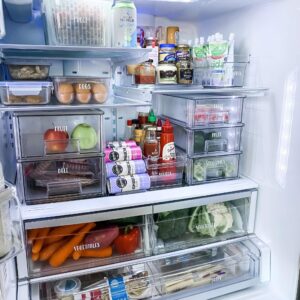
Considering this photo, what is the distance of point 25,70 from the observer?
3.35 feet

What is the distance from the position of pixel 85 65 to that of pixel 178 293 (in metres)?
1.06

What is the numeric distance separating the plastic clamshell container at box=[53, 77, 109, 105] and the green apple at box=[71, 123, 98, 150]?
0.39ft

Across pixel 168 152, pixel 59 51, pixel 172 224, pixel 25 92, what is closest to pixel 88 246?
pixel 172 224

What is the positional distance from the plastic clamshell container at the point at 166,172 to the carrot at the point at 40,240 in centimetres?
44

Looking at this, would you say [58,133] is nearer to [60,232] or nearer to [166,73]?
[60,232]

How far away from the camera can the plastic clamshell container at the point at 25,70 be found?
1.02 meters

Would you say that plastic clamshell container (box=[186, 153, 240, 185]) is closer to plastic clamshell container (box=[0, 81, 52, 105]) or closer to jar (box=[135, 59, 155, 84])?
jar (box=[135, 59, 155, 84])

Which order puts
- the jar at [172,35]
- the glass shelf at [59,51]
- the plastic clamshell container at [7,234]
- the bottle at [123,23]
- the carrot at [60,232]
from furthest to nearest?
the jar at [172,35] → the carrot at [60,232] → the bottle at [123,23] → the glass shelf at [59,51] → the plastic clamshell container at [7,234]

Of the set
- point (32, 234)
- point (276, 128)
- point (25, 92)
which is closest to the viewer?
point (25, 92)

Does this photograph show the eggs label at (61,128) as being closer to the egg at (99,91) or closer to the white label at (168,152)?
the egg at (99,91)

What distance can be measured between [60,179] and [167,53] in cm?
70

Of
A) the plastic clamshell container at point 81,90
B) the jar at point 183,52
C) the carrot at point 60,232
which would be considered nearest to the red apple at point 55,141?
the plastic clamshell container at point 81,90

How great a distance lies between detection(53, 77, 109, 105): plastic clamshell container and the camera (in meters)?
1.04

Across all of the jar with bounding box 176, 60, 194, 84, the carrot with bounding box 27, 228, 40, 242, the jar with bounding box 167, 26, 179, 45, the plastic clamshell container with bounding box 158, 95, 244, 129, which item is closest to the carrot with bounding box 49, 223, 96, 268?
the carrot with bounding box 27, 228, 40, 242
